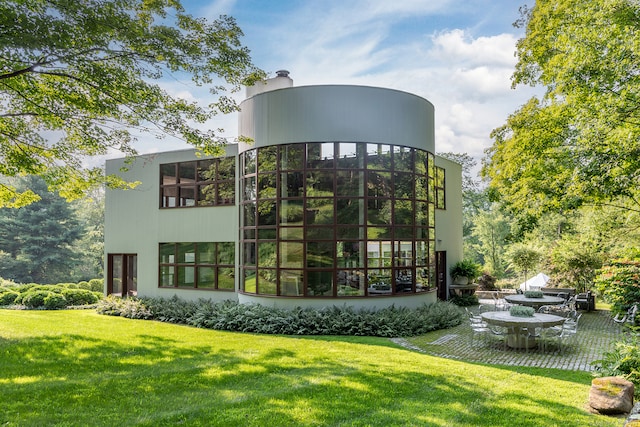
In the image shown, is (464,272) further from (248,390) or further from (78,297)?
(78,297)

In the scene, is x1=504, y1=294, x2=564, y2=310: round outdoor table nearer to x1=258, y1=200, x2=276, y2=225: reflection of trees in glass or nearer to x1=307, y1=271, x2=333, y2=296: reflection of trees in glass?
x1=307, y1=271, x2=333, y2=296: reflection of trees in glass

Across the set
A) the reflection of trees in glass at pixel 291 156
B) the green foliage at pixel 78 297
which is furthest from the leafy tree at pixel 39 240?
the reflection of trees in glass at pixel 291 156

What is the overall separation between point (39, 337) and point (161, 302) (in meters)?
5.70

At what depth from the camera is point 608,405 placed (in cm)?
602

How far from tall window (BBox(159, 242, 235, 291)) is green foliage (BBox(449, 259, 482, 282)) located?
10094 millimetres

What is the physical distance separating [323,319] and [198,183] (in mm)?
7997

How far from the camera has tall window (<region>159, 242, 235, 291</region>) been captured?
642 inches

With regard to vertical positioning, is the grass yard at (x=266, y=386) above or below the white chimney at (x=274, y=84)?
below

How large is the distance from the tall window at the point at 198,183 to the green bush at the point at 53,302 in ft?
22.2

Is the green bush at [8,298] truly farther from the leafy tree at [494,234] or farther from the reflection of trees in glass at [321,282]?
the leafy tree at [494,234]

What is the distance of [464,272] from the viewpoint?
19.6 meters

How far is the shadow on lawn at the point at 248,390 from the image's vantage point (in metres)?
5.70

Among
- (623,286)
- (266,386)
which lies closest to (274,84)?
(266,386)

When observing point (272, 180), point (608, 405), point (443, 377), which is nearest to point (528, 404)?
point (608, 405)
